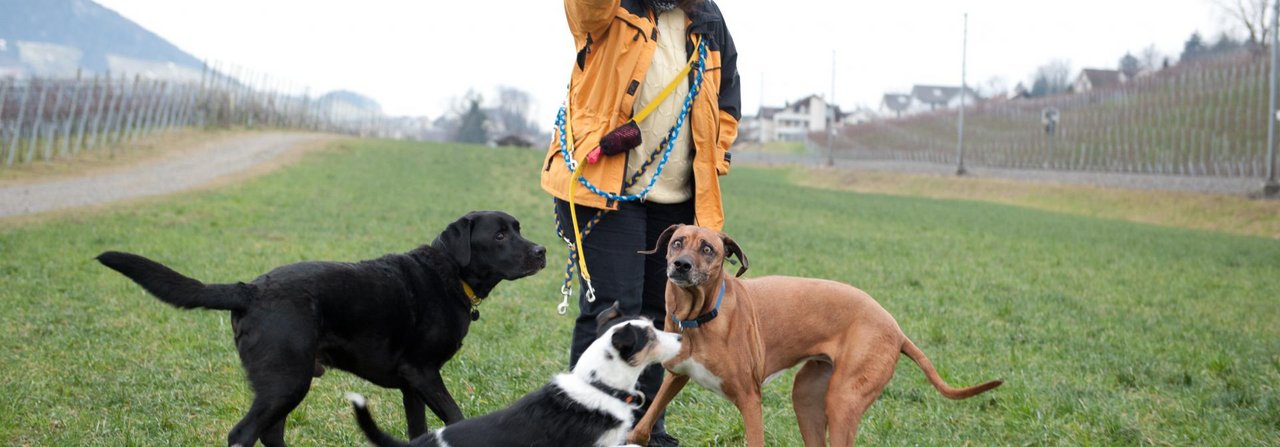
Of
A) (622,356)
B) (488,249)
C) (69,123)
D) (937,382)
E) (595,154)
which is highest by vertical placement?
(69,123)

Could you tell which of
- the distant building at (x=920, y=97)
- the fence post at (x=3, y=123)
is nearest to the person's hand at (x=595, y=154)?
the fence post at (x=3, y=123)

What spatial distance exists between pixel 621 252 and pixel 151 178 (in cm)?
2897

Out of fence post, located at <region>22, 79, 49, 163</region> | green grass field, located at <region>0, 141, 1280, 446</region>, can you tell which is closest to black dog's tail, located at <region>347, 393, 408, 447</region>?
green grass field, located at <region>0, 141, 1280, 446</region>

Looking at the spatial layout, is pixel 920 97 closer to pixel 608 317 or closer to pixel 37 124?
pixel 37 124

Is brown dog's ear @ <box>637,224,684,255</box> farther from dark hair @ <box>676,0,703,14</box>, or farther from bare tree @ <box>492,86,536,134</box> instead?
bare tree @ <box>492,86,536,134</box>

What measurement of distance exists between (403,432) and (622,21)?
2550 millimetres

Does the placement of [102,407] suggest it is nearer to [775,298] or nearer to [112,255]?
[112,255]

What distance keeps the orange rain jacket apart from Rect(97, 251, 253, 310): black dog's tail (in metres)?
1.52

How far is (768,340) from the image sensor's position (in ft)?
15.3

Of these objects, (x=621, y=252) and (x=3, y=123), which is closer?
(x=621, y=252)

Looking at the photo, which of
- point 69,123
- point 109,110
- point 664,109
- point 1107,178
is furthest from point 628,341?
point 1107,178

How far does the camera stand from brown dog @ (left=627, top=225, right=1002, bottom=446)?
4.46 m

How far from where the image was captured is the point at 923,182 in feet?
162

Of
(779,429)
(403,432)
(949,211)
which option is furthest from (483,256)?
(949,211)
